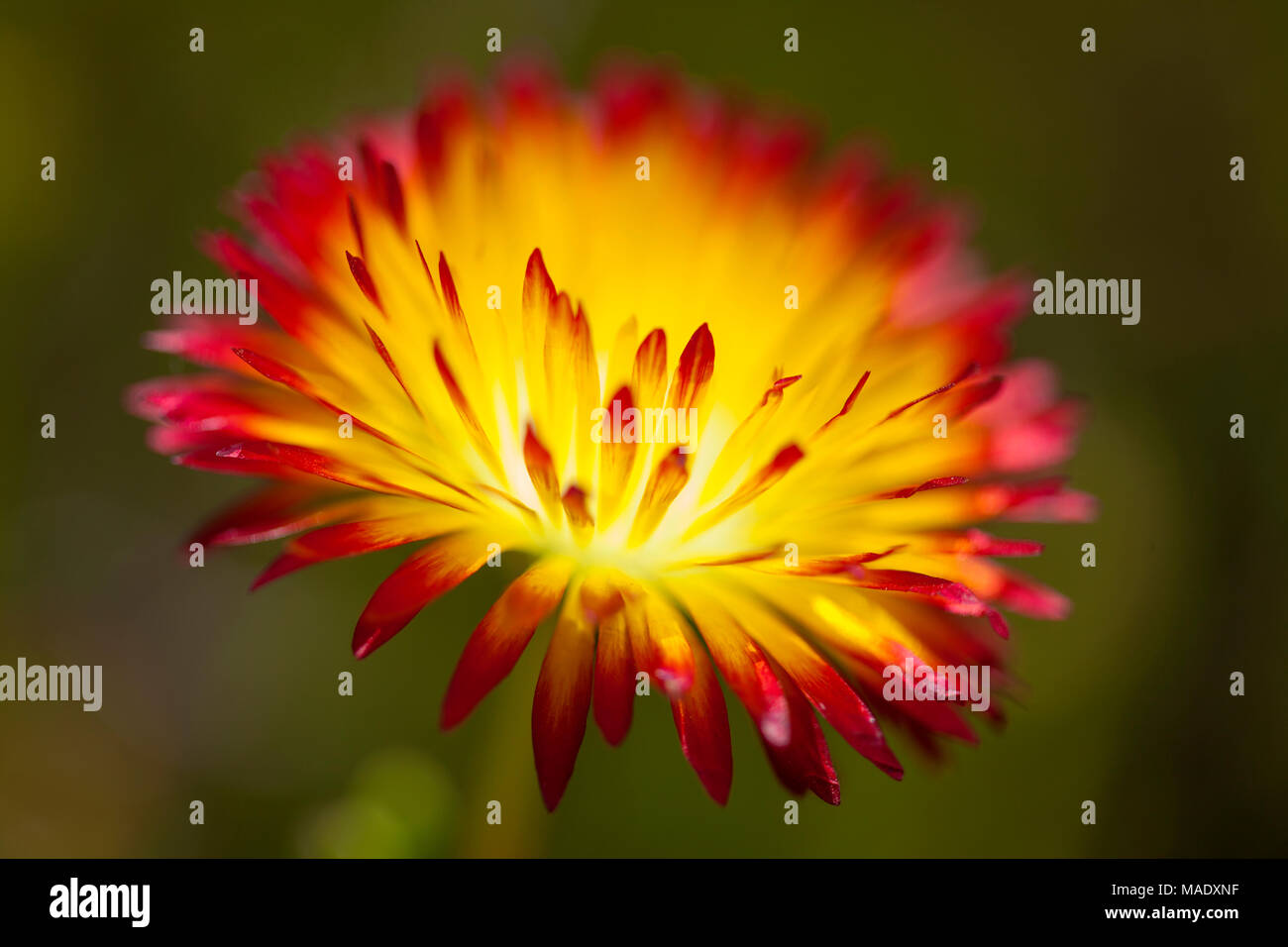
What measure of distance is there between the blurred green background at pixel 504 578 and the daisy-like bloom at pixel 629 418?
266 millimetres

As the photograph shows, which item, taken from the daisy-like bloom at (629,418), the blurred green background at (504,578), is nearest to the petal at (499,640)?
the daisy-like bloom at (629,418)

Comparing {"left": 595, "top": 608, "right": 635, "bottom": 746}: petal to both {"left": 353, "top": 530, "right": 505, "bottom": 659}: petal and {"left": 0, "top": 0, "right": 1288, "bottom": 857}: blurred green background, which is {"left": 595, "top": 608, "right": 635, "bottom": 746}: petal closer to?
{"left": 353, "top": 530, "right": 505, "bottom": 659}: petal

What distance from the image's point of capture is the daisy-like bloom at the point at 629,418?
2.10ft

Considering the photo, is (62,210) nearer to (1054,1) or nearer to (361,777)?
(361,777)

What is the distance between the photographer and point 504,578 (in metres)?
1.30

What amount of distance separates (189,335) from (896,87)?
4.38ft

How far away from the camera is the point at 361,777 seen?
3.22ft

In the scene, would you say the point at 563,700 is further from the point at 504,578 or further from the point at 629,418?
the point at 504,578

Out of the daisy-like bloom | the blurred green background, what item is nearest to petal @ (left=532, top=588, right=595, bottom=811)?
the daisy-like bloom

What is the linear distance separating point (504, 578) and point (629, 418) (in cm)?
67

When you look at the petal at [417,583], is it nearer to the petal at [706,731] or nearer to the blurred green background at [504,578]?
the petal at [706,731]

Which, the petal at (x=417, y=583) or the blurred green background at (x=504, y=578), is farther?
the blurred green background at (x=504, y=578)

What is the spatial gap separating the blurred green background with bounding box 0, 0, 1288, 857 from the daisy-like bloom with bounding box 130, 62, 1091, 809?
27 centimetres
